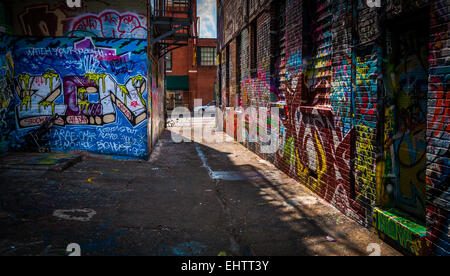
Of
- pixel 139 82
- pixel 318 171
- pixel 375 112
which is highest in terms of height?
pixel 139 82

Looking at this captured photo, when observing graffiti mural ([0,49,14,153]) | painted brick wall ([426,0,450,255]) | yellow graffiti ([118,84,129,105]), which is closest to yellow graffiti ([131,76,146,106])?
yellow graffiti ([118,84,129,105])

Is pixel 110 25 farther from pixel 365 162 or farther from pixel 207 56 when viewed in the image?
pixel 207 56

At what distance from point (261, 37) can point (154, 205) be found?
6198 mm

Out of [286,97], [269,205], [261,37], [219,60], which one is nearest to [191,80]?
[219,60]

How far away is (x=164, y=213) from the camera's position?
16.8 ft

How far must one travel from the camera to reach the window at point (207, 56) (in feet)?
119

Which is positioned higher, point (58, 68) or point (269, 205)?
point (58, 68)

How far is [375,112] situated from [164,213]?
341 cm

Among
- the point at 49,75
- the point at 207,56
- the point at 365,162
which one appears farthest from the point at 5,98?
the point at 207,56

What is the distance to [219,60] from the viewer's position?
1817cm

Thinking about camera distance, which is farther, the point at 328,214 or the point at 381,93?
the point at 328,214

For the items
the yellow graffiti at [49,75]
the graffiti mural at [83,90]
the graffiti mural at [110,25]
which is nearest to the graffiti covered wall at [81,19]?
the graffiti mural at [110,25]

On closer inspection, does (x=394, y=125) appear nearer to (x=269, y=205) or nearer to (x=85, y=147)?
(x=269, y=205)

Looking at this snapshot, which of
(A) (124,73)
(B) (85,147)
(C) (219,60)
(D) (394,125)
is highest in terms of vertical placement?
(C) (219,60)
